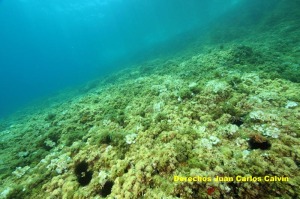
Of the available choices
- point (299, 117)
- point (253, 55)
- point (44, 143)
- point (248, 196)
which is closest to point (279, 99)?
point (299, 117)

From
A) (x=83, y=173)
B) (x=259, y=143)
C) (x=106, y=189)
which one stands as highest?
(x=83, y=173)

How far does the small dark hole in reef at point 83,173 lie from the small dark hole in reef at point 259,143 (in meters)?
7.14

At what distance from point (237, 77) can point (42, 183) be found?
13.0m

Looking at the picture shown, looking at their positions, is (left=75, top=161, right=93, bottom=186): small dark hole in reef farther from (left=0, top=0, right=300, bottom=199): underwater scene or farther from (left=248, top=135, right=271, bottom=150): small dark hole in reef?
(left=248, top=135, right=271, bottom=150): small dark hole in reef

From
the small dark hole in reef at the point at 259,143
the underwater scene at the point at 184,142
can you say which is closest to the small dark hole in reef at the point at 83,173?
the underwater scene at the point at 184,142

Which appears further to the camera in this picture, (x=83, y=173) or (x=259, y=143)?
(x=83, y=173)

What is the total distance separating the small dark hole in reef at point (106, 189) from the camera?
636 cm

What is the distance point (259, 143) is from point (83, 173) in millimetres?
7828

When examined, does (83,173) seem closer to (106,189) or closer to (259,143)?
(106,189)

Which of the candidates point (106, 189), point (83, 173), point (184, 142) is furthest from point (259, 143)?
point (83, 173)

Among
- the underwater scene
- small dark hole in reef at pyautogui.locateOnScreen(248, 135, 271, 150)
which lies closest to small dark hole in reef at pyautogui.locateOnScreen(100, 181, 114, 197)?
the underwater scene

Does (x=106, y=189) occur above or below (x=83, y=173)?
below

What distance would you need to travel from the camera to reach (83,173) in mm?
7680

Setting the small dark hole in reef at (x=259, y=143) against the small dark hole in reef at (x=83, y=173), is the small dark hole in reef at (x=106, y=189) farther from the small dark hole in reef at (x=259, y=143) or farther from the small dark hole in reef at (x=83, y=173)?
the small dark hole in reef at (x=259, y=143)
